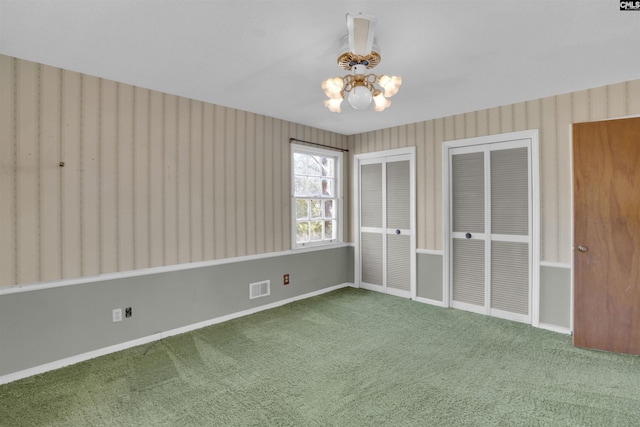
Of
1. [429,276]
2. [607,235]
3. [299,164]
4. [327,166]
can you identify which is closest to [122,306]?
[299,164]

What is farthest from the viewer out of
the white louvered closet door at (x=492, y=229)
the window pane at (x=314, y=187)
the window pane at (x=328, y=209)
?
the window pane at (x=328, y=209)

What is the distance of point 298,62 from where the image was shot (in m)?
2.53

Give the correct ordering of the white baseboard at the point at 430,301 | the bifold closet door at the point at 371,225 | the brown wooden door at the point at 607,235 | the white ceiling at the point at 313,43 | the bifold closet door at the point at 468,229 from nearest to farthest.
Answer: the white ceiling at the point at 313,43 → the brown wooden door at the point at 607,235 → the bifold closet door at the point at 468,229 → the white baseboard at the point at 430,301 → the bifold closet door at the point at 371,225

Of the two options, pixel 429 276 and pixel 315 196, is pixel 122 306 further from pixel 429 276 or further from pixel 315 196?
pixel 429 276

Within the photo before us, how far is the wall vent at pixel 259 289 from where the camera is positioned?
12.7ft

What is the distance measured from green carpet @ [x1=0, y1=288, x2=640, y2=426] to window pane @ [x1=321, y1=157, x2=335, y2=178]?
233 centimetres

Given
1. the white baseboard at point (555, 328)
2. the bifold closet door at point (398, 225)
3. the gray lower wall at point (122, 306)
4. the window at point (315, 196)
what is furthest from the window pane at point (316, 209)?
the white baseboard at point (555, 328)

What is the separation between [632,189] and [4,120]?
5.00 m

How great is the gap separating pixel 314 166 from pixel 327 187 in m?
0.40

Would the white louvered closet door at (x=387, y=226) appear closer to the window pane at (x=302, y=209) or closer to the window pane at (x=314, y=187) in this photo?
the window pane at (x=314, y=187)

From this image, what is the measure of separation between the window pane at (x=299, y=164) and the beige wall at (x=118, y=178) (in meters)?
0.43

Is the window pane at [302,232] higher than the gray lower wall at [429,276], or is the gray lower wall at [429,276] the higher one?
the window pane at [302,232]

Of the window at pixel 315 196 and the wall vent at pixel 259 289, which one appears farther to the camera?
the window at pixel 315 196

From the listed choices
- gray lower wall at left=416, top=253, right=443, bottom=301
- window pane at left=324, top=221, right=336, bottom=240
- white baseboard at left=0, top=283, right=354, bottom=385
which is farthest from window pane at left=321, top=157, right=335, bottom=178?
white baseboard at left=0, top=283, right=354, bottom=385
